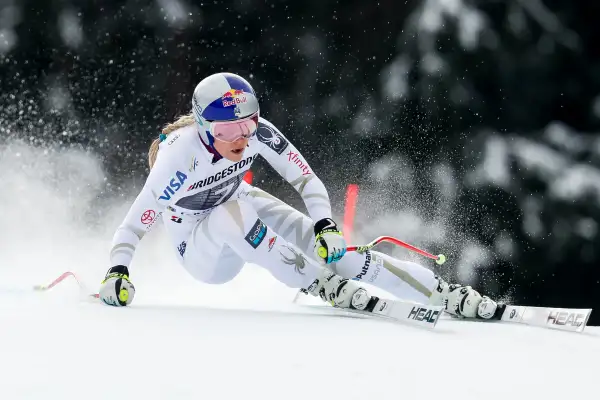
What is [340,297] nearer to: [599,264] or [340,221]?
[340,221]

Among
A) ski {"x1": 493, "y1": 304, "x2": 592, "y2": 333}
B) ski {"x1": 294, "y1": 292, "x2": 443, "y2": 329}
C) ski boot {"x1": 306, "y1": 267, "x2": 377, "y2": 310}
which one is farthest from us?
ski boot {"x1": 306, "y1": 267, "x2": 377, "y2": 310}

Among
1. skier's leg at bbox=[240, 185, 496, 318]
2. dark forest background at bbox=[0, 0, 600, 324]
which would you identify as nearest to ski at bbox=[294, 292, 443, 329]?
skier's leg at bbox=[240, 185, 496, 318]

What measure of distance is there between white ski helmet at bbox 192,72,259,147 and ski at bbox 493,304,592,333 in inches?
52.8

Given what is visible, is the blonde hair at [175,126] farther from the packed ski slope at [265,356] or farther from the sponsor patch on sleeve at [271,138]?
the packed ski slope at [265,356]

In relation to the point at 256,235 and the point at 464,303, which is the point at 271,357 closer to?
the point at 256,235

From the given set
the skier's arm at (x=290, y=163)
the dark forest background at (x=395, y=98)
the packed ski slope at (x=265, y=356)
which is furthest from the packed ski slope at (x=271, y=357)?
the dark forest background at (x=395, y=98)

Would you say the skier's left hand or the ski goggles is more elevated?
the ski goggles

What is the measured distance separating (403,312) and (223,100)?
107cm

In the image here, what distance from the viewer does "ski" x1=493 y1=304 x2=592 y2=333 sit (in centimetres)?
281

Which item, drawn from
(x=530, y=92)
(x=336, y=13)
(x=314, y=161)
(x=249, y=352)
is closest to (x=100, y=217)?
(x=314, y=161)

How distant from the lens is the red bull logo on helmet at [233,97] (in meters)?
2.87

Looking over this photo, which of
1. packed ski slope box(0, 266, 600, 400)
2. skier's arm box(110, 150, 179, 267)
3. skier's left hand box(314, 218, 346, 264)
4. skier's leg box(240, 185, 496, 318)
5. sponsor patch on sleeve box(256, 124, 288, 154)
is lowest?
packed ski slope box(0, 266, 600, 400)

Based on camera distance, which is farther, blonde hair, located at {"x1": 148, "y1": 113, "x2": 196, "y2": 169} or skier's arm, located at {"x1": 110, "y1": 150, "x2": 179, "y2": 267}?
blonde hair, located at {"x1": 148, "y1": 113, "x2": 196, "y2": 169}

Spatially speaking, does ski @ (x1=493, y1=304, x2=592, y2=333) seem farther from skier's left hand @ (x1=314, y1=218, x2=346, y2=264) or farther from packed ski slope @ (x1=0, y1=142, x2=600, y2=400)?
skier's left hand @ (x1=314, y1=218, x2=346, y2=264)
